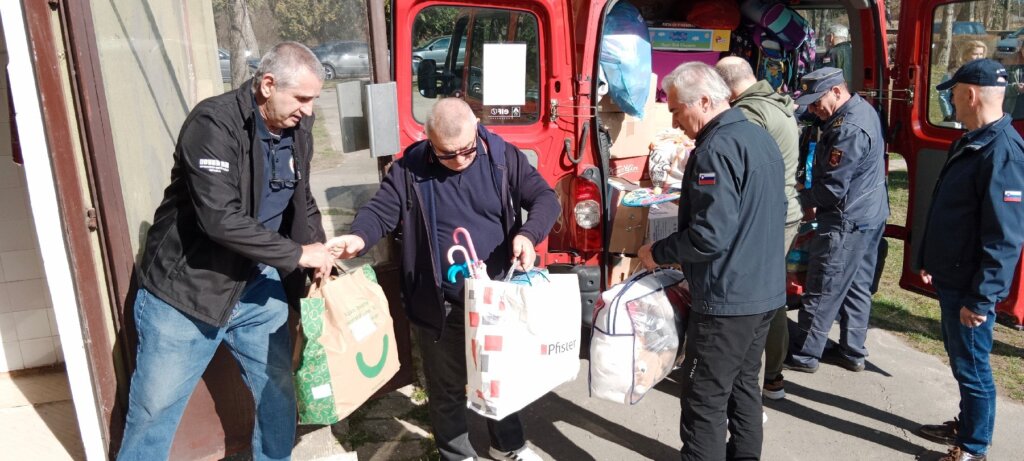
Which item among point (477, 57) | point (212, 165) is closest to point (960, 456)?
point (477, 57)

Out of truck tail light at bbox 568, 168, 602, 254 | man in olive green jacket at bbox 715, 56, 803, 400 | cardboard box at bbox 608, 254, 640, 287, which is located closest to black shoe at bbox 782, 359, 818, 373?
man in olive green jacket at bbox 715, 56, 803, 400

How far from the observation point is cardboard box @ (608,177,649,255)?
426 cm

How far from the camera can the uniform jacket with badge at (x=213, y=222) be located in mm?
2441

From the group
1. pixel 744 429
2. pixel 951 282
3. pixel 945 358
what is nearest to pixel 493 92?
pixel 744 429

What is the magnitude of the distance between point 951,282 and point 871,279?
1317 millimetres

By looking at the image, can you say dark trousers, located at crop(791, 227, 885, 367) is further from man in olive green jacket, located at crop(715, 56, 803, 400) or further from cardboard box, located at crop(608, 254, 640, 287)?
cardboard box, located at crop(608, 254, 640, 287)

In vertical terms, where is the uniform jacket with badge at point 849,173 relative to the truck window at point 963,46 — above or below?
below

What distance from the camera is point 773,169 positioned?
2789 millimetres

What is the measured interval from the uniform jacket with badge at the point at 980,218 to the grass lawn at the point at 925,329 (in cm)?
150

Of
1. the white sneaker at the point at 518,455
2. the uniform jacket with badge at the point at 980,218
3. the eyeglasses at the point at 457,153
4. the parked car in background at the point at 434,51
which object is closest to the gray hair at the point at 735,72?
the uniform jacket with badge at the point at 980,218

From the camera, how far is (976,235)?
10.4ft

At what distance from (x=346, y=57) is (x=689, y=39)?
286 centimetres

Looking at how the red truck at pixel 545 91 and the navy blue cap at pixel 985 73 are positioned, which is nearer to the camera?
the navy blue cap at pixel 985 73

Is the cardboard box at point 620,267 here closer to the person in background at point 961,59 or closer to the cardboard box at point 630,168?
the cardboard box at point 630,168
